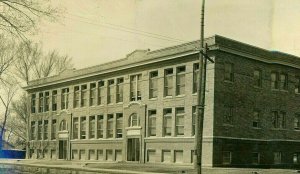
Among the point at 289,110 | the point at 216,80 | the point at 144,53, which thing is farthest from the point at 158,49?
the point at 289,110

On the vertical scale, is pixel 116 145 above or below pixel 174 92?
below

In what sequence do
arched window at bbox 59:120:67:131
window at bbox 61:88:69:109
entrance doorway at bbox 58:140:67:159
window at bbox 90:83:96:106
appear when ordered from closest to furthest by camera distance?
window at bbox 90:83:96:106
entrance doorway at bbox 58:140:67:159
window at bbox 61:88:69:109
arched window at bbox 59:120:67:131

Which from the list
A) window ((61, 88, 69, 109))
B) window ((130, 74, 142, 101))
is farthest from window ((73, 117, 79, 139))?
window ((130, 74, 142, 101))

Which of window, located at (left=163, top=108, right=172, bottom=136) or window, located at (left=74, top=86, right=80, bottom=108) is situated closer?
window, located at (left=163, top=108, right=172, bottom=136)

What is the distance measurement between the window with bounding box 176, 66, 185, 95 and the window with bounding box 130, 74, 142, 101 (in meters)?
5.21

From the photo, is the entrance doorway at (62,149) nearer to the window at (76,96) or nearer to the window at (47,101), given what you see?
the window at (76,96)

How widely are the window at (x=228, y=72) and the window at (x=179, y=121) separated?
4.53m

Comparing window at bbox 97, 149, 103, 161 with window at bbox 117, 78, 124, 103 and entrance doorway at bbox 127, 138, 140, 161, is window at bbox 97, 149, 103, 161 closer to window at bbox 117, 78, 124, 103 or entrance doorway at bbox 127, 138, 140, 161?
entrance doorway at bbox 127, 138, 140, 161

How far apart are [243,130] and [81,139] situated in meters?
19.4

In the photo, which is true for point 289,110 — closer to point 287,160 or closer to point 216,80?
point 287,160

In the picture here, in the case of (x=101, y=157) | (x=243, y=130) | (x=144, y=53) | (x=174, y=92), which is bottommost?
(x=101, y=157)

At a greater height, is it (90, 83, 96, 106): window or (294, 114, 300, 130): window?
(90, 83, 96, 106): window

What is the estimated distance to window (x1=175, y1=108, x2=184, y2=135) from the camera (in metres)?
37.6

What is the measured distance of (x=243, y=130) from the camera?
121ft
